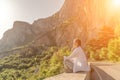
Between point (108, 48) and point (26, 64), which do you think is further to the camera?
point (26, 64)

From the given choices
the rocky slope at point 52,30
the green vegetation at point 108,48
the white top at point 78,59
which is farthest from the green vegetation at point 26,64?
the white top at point 78,59

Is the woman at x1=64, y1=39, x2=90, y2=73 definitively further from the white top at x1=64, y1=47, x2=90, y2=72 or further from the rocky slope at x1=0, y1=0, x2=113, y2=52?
the rocky slope at x1=0, y1=0, x2=113, y2=52

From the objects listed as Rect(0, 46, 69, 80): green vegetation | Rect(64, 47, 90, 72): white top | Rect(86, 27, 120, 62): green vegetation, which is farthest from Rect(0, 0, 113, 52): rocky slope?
Rect(64, 47, 90, 72): white top

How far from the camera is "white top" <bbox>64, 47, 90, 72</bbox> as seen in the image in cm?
596

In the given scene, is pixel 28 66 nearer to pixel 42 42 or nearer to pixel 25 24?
pixel 42 42

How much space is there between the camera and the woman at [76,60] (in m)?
5.91

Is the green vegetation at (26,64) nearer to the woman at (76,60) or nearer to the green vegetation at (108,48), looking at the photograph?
the green vegetation at (108,48)

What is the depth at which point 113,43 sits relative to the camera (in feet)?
48.4

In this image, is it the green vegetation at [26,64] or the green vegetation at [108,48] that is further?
the green vegetation at [26,64]

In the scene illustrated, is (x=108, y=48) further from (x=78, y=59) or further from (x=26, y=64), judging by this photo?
(x=26, y=64)

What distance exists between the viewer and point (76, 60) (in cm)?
602

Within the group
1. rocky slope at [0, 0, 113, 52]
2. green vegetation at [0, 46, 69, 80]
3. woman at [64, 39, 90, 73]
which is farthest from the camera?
rocky slope at [0, 0, 113, 52]

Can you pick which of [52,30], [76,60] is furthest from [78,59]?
[52,30]

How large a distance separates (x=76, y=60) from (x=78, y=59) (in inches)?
1.9
